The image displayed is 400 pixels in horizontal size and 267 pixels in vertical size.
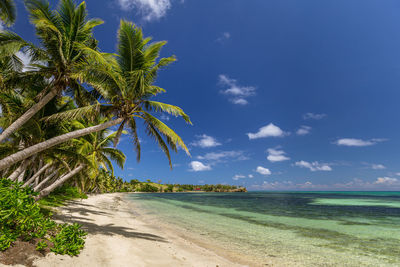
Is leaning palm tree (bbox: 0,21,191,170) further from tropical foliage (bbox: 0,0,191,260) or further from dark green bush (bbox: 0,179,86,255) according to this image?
dark green bush (bbox: 0,179,86,255)

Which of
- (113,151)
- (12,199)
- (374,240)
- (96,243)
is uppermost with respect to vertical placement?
(113,151)

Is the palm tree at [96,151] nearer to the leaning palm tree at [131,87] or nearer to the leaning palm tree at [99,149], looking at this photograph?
the leaning palm tree at [99,149]

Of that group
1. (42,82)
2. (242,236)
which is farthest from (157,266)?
(42,82)

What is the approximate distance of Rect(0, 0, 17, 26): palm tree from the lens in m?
9.27

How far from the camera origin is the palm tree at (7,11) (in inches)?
365

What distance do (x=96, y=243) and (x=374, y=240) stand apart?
14226 mm

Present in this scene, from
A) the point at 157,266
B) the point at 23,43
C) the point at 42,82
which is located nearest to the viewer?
the point at 157,266

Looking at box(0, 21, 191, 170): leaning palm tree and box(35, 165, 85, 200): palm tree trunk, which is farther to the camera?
box(35, 165, 85, 200): palm tree trunk

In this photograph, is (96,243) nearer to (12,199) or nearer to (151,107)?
(12,199)

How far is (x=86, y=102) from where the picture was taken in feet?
32.6

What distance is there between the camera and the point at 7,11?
9.38 meters

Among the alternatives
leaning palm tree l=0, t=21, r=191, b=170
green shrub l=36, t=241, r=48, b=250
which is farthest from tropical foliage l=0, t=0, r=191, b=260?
green shrub l=36, t=241, r=48, b=250

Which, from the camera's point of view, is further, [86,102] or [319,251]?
[86,102]

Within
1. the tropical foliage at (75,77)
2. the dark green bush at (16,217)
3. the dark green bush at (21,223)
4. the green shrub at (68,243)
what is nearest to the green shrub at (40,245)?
the dark green bush at (21,223)
